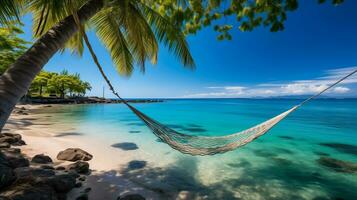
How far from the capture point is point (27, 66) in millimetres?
1187

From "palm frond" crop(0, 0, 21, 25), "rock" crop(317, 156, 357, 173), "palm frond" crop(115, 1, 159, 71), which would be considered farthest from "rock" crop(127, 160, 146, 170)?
"rock" crop(317, 156, 357, 173)

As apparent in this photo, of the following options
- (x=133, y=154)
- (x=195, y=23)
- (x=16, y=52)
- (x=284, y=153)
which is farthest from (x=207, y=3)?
(x=16, y=52)

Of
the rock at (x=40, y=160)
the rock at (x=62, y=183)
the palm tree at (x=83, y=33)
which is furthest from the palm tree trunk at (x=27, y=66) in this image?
the rock at (x=40, y=160)

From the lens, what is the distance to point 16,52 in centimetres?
713

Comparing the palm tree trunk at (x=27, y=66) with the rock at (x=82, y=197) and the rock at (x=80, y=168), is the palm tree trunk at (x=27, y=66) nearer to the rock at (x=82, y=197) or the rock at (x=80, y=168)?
the rock at (x=82, y=197)

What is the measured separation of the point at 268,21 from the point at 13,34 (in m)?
9.31

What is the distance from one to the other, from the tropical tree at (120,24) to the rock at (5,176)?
728 mm

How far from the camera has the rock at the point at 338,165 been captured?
3363 mm

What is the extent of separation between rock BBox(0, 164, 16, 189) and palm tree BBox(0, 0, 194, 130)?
28.6 inches

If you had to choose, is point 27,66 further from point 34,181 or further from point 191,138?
point 191,138

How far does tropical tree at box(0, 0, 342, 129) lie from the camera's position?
1.19 m

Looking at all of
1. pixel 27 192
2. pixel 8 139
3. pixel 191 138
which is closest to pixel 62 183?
pixel 27 192

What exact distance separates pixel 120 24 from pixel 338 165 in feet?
15.7

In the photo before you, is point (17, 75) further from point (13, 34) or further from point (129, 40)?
point (13, 34)
